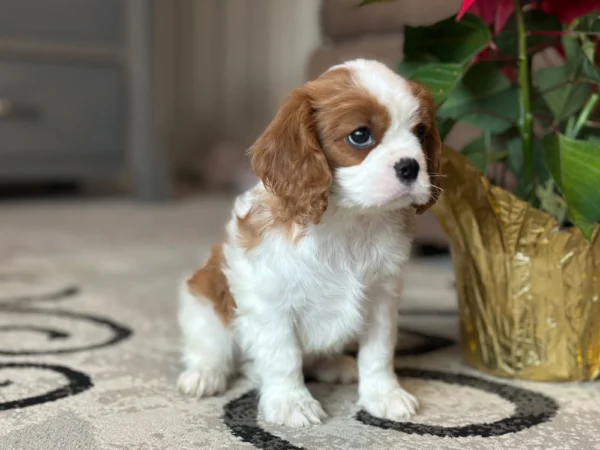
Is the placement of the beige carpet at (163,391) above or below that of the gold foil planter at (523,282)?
below

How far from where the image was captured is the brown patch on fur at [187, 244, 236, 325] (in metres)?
1.04

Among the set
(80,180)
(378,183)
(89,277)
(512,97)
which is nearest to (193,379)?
(378,183)

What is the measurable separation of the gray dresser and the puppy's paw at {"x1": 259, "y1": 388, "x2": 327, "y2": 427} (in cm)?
213

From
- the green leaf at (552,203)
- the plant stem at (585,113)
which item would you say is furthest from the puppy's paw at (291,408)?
the plant stem at (585,113)

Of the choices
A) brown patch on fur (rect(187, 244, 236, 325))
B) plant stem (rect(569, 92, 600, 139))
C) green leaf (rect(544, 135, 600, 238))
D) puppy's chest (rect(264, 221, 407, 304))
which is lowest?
brown patch on fur (rect(187, 244, 236, 325))

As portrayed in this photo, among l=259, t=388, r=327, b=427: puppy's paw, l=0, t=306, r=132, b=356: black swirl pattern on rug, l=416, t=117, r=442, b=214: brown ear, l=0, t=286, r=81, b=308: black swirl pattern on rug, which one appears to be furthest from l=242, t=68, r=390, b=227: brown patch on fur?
l=0, t=286, r=81, b=308: black swirl pattern on rug

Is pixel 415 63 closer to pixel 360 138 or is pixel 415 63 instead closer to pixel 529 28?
pixel 529 28

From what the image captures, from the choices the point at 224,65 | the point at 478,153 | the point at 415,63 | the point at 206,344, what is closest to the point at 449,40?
the point at 415,63

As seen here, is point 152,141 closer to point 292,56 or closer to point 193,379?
point 292,56

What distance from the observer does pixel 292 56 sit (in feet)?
11.6

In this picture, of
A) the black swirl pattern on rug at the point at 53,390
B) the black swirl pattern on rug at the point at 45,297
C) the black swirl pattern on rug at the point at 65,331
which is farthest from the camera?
the black swirl pattern on rug at the point at 45,297

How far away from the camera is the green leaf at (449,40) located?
3.47 ft

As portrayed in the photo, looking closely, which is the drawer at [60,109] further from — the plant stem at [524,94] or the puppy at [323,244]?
the plant stem at [524,94]

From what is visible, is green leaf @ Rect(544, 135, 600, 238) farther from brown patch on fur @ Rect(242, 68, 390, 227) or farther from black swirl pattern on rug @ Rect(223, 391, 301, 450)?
black swirl pattern on rug @ Rect(223, 391, 301, 450)
